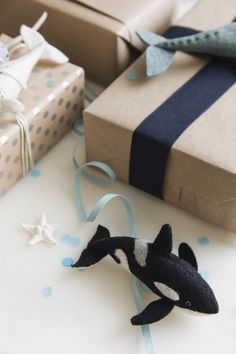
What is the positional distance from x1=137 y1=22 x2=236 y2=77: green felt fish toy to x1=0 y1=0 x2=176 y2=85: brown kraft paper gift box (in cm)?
4

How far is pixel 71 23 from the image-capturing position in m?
0.75

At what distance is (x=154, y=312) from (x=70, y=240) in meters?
0.14

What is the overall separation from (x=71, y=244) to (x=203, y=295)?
18cm

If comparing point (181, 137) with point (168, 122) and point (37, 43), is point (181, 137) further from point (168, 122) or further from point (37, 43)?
point (37, 43)

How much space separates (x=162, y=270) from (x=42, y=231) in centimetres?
17

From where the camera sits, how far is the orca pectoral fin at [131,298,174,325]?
553 mm

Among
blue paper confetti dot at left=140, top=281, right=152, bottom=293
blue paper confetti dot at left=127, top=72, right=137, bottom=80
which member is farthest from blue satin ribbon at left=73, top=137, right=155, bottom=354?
blue paper confetti dot at left=127, top=72, right=137, bottom=80

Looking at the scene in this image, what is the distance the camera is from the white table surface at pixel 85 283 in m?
0.56

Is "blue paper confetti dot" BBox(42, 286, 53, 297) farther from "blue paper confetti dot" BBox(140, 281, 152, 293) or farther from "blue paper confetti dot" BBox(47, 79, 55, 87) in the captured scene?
"blue paper confetti dot" BBox(47, 79, 55, 87)

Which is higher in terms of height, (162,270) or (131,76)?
(131,76)

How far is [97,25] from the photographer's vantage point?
727 millimetres

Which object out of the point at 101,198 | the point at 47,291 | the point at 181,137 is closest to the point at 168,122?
the point at 181,137

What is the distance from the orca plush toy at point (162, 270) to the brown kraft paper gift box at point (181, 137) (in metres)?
0.08

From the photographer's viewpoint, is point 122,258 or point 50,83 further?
point 50,83
